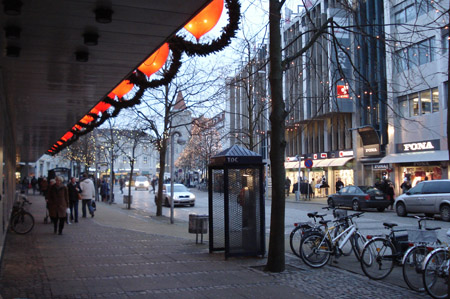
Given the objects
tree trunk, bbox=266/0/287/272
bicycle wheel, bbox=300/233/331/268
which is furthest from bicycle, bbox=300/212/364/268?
tree trunk, bbox=266/0/287/272

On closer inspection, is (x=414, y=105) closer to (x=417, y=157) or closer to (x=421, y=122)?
(x=421, y=122)

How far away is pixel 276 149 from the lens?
875 cm

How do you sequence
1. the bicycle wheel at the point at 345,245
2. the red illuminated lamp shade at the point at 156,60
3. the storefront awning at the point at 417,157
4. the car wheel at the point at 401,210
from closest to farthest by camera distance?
the red illuminated lamp shade at the point at 156,60 → the bicycle wheel at the point at 345,245 → the car wheel at the point at 401,210 → the storefront awning at the point at 417,157

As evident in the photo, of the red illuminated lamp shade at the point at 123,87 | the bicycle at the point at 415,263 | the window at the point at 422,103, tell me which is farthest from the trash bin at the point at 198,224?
the window at the point at 422,103

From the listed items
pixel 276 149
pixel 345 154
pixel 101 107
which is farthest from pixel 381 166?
pixel 276 149

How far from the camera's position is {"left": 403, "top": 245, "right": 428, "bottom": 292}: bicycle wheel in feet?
23.0

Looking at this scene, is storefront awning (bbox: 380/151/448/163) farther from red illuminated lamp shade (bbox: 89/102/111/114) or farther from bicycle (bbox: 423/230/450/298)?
bicycle (bbox: 423/230/450/298)

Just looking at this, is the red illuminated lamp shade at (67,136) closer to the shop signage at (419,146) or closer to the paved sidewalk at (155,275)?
the paved sidewalk at (155,275)

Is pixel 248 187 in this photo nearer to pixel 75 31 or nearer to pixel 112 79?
pixel 112 79

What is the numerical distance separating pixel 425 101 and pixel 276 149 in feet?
80.9

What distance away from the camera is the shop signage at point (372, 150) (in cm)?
3586

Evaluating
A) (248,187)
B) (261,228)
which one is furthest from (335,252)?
(248,187)

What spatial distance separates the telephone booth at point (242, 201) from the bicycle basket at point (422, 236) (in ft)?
10.5

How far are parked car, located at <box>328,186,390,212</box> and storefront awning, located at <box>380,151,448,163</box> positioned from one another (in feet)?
19.5
